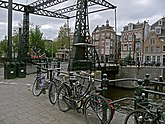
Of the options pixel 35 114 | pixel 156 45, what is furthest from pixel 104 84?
pixel 156 45

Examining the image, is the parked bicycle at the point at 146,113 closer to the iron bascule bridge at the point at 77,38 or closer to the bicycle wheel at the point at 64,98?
the bicycle wheel at the point at 64,98

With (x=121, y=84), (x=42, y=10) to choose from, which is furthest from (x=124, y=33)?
(x=42, y=10)

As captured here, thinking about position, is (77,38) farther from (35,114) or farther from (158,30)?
(158,30)

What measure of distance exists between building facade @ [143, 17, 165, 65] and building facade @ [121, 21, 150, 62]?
210 centimetres

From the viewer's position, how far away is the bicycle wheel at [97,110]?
3135 mm

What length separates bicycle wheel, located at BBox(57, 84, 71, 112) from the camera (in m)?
4.21

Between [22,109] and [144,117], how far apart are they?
299 cm

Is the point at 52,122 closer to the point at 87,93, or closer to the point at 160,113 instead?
the point at 87,93

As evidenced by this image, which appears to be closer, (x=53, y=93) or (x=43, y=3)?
(x=53, y=93)

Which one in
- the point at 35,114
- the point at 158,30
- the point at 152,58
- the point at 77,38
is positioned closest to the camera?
the point at 35,114

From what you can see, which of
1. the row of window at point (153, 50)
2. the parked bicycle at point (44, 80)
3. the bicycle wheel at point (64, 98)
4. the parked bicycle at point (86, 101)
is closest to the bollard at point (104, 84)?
the parked bicycle at point (86, 101)

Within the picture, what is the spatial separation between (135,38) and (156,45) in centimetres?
698

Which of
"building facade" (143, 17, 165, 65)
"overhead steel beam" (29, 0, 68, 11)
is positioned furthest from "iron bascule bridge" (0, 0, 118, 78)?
"building facade" (143, 17, 165, 65)

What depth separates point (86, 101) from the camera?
3.56 metres
